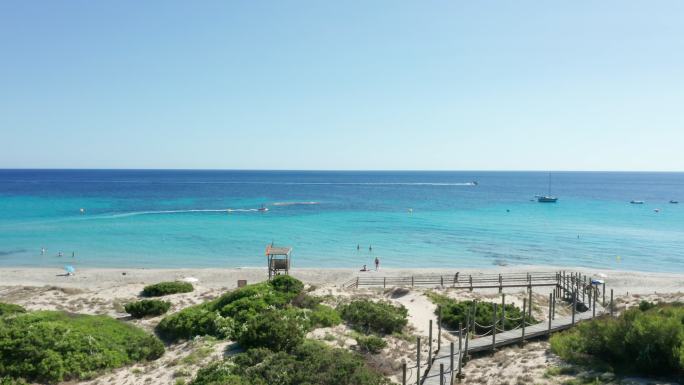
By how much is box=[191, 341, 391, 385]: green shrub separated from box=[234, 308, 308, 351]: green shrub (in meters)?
0.56

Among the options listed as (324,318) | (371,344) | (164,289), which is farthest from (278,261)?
(371,344)

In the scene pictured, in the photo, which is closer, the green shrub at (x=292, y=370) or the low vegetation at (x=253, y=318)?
the green shrub at (x=292, y=370)

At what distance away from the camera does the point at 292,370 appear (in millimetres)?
11680

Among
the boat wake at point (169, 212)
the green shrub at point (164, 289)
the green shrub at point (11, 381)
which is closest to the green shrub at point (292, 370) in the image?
the green shrub at point (11, 381)

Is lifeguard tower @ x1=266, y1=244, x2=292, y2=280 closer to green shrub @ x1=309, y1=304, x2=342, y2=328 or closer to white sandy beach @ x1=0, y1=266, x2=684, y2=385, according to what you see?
white sandy beach @ x1=0, y1=266, x2=684, y2=385

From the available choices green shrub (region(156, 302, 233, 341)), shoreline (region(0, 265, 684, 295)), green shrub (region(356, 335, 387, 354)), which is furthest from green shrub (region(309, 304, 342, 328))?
shoreline (region(0, 265, 684, 295))

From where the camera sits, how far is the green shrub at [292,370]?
36.2 ft

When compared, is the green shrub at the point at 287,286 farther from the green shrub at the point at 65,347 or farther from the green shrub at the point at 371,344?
the green shrub at the point at 65,347

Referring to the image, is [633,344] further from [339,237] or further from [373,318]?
[339,237]

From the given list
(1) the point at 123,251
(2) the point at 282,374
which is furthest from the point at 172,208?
(2) the point at 282,374

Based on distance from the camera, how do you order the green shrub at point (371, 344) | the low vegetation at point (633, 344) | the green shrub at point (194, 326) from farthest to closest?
1. the green shrub at point (194, 326)
2. the green shrub at point (371, 344)
3. the low vegetation at point (633, 344)

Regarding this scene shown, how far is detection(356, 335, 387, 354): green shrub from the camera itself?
1451 cm

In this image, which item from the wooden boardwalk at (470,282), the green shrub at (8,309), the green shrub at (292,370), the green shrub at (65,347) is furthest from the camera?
the wooden boardwalk at (470,282)

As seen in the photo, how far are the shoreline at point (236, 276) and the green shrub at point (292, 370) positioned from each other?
17.8 meters
